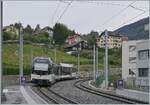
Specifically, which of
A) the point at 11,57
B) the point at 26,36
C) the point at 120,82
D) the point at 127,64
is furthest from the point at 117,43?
the point at 120,82

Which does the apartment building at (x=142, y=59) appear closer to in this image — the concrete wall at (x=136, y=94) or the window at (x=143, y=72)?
the window at (x=143, y=72)

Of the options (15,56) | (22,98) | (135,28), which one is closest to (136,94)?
(22,98)

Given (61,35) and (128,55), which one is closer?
(128,55)

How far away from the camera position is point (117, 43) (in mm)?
102500

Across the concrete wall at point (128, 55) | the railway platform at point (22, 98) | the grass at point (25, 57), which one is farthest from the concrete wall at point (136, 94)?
the concrete wall at point (128, 55)

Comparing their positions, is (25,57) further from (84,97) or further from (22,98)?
(22,98)

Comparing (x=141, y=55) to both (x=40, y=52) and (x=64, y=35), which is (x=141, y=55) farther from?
(x=64, y=35)

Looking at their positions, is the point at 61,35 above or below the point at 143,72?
above

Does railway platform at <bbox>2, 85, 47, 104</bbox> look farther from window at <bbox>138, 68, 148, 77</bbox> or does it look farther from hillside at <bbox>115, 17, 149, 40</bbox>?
window at <bbox>138, 68, 148, 77</bbox>

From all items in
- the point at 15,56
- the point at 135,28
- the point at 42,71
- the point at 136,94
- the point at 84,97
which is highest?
the point at 135,28

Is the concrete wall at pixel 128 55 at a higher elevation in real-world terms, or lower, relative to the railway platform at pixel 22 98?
higher

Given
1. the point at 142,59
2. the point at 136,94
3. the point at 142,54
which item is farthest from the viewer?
the point at 142,59

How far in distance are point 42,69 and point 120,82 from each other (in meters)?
13.2

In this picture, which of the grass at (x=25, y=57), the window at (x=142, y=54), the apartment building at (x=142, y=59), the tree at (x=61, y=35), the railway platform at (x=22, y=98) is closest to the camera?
the railway platform at (x=22, y=98)
